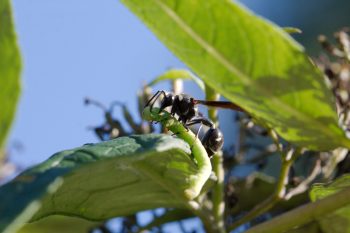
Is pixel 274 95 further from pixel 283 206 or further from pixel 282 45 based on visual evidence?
pixel 283 206

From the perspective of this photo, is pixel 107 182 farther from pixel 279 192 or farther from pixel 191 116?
pixel 279 192

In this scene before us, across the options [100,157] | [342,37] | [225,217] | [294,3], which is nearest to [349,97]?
[342,37]

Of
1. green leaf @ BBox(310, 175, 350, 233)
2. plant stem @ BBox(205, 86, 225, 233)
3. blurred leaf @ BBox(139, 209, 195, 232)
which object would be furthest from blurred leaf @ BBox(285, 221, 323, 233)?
blurred leaf @ BBox(139, 209, 195, 232)

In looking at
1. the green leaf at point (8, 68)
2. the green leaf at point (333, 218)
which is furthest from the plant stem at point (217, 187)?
the green leaf at point (8, 68)

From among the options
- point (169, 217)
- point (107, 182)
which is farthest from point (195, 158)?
point (169, 217)

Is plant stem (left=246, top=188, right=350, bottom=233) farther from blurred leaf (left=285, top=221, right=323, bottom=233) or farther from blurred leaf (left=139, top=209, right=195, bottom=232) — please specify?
blurred leaf (left=139, top=209, right=195, bottom=232)

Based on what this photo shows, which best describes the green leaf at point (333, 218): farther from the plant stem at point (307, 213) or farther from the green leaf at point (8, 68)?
the green leaf at point (8, 68)

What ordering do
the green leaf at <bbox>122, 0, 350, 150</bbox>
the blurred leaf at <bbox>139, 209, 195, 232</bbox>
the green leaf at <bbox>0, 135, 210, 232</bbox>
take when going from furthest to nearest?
the blurred leaf at <bbox>139, 209, 195, 232</bbox> → the green leaf at <bbox>122, 0, 350, 150</bbox> → the green leaf at <bbox>0, 135, 210, 232</bbox>
